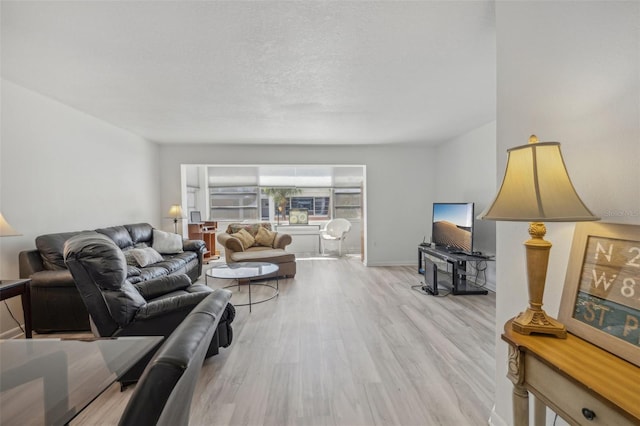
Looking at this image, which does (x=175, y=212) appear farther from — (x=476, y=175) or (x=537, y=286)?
(x=537, y=286)

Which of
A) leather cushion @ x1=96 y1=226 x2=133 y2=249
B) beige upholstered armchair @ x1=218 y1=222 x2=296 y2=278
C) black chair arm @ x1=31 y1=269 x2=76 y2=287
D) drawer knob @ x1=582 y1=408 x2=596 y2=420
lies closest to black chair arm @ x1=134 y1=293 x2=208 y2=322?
black chair arm @ x1=31 y1=269 x2=76 y2=287

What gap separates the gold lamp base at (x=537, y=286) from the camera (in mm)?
1063

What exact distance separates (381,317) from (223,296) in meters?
2.49

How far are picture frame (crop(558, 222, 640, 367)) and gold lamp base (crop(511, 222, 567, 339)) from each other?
0.28ft

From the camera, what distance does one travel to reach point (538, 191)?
1.02m

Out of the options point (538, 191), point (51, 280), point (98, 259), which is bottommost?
point (51, 280)

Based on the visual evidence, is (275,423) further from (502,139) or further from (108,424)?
(502,139)

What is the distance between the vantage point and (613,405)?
0.72m

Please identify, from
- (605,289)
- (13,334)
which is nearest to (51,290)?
(13,334)

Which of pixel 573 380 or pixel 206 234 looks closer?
pixel 573 380

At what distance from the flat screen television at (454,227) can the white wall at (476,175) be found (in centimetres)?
25

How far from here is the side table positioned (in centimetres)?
218

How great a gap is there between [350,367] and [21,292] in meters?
2.75

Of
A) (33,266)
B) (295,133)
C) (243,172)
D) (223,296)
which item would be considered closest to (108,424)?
(223,296)
